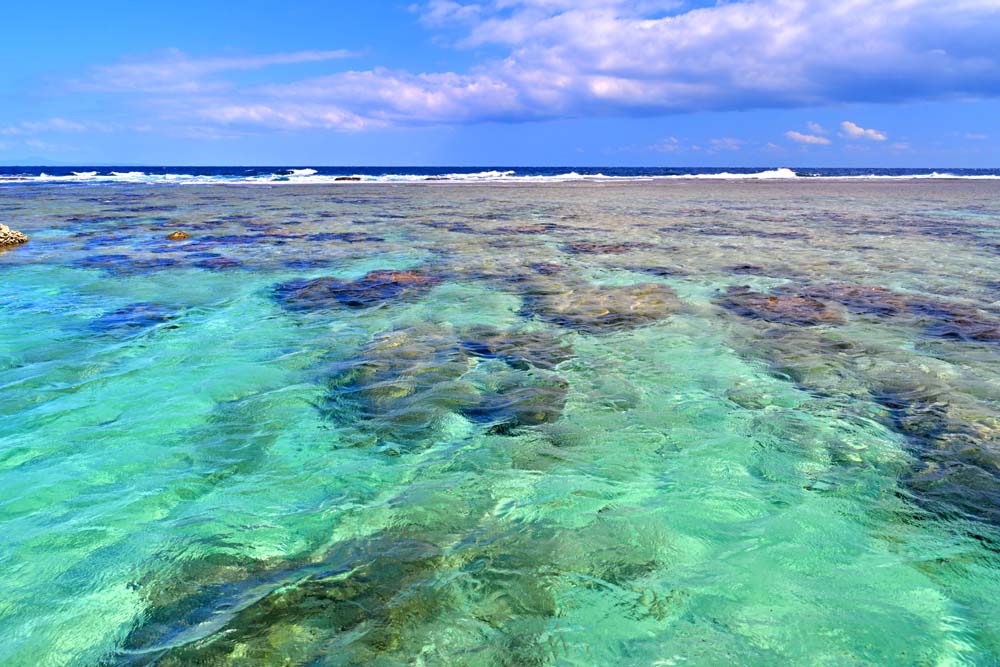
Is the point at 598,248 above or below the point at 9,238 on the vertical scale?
below

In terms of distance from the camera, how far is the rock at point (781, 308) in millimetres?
7820

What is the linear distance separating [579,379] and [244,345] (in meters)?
3.90

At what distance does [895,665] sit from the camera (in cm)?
252

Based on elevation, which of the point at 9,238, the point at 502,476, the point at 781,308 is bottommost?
the point at 502,476

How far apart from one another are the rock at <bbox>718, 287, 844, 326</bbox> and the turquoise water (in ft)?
0.26

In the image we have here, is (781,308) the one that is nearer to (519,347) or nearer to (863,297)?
(863,297)

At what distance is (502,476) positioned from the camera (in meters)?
4.12

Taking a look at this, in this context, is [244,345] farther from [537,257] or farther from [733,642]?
[537,257]

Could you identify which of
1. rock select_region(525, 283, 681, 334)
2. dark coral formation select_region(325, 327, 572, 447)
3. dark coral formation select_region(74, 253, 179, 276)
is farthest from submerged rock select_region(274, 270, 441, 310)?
dark coral formation select_region(74, 253, 179, 276)

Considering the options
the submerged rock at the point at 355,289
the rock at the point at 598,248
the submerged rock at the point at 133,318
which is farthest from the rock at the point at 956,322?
the submerged rock at the point at 133,318

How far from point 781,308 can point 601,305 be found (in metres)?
2.43

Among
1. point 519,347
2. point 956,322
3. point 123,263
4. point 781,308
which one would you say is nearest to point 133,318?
point 123,263

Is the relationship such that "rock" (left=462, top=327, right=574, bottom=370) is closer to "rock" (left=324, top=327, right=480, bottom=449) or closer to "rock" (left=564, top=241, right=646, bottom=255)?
"rock" (left=324, top=327, right=480, bottom=449)

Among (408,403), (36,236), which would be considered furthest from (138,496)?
(36,236)
